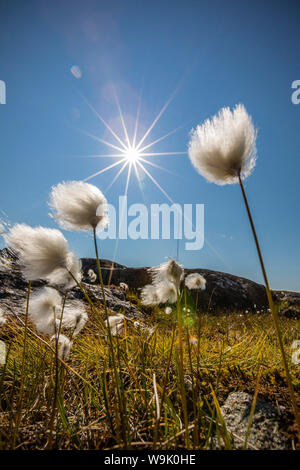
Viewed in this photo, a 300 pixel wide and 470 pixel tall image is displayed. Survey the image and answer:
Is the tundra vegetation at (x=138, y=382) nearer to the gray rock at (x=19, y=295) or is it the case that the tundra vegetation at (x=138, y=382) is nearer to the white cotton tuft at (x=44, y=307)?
the white cotton tuft at (x=44, y=307)

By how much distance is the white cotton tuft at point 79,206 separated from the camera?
4.75ft

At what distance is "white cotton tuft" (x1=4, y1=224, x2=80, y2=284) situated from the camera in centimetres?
147

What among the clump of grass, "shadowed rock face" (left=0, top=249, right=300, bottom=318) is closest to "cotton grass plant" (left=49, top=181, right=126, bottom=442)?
the clump of grass

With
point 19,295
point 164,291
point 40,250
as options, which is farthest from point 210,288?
point 40,250

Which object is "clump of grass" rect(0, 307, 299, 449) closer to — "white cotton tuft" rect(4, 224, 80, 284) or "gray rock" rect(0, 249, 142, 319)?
"white cotton tuft" rect(4, 224, 80, 284)

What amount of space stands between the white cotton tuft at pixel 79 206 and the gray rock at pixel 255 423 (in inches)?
54.2

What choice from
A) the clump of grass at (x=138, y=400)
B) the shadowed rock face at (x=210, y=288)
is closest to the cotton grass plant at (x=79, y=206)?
the clump of grass at (x=138, y=400)

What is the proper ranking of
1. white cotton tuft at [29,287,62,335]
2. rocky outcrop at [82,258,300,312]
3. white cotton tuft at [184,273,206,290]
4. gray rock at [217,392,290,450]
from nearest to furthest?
gray rock at [217,392,290,450] < white cotton tuft at [29,287,62,335] < white cotton tuft at [184,273,206,290] < rocky outcrop at [82,258,300,312]

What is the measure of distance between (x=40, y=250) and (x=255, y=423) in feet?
5.19

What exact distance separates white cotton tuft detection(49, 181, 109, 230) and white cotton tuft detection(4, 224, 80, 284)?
126 mm

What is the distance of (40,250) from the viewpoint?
4.83 feet

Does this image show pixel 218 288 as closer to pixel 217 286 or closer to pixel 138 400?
pixel 217 286
